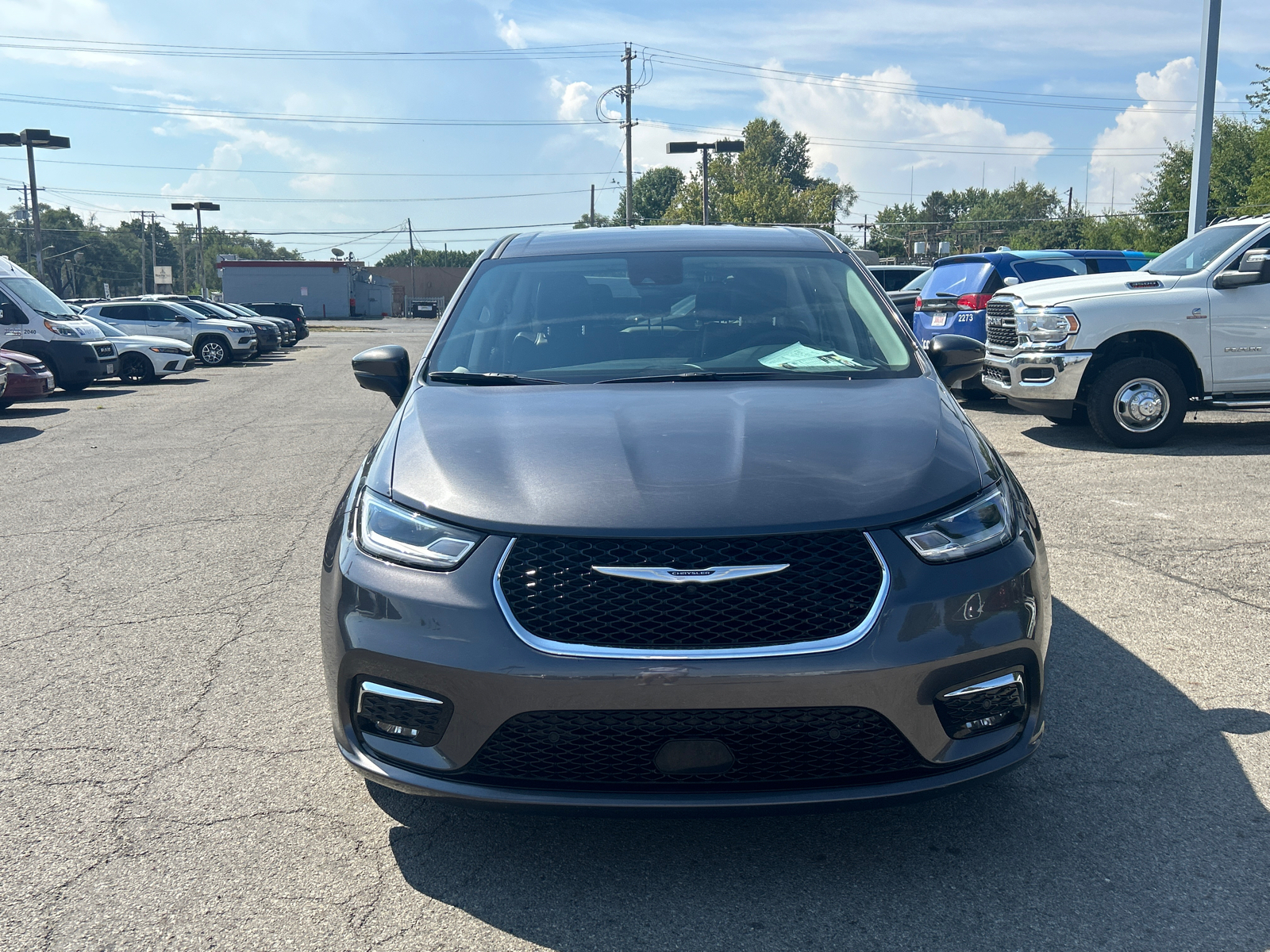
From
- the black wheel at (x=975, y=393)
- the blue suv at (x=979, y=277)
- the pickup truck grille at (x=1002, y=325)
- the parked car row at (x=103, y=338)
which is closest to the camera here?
the pickup truck grille at (x=1002, y=325)

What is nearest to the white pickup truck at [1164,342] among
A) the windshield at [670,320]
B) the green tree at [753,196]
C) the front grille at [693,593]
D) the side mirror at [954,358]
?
the side mirror at [954,358]

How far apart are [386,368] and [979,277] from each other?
1037 centimetres

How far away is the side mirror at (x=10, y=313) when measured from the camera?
1734 centimetres

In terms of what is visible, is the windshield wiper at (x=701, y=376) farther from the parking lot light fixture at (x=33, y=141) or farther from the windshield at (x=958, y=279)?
the parking lot light fixture at (x=33, y=141)

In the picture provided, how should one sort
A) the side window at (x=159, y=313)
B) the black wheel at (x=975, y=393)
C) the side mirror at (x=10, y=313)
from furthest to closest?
the side window at (x=159, y=313)
the side mirror at (x=10, y=313)
the black wheel at (x=975, y=393)

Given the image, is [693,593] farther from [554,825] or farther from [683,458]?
[554,825]

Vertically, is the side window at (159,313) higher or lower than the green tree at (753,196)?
lower

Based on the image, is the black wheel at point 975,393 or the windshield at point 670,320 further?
the black wheel at point 975,393

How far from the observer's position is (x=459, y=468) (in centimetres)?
287

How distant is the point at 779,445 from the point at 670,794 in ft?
3.10

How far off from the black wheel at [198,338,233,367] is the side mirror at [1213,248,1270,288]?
23604 millimetres

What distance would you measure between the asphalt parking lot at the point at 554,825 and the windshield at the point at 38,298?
13820mm

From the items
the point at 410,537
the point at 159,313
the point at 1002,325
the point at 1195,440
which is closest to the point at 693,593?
the point at 410,537

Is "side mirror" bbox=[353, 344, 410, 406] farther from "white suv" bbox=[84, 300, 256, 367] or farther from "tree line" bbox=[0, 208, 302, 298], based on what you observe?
"tree line" bbox=[0, 208, 302, 298]
